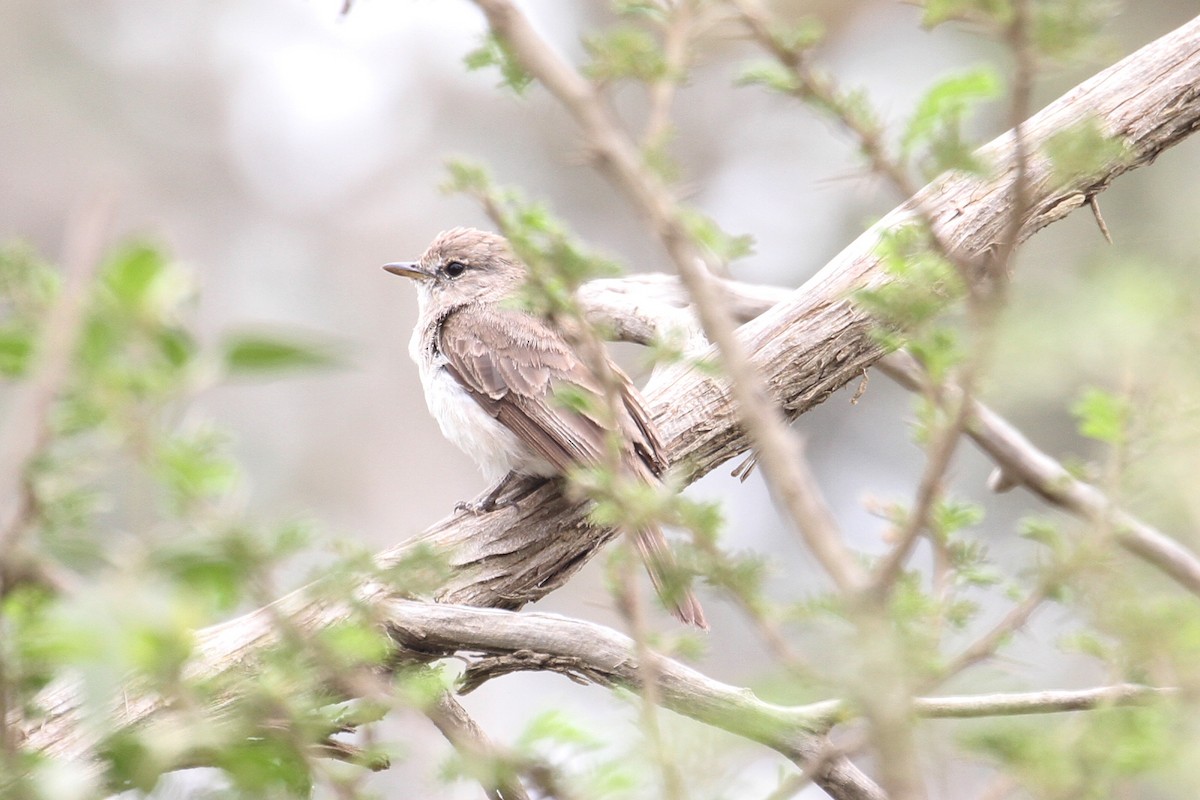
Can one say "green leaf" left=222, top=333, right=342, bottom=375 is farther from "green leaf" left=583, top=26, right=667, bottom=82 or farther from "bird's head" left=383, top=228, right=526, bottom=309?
"bird's head" left=383, top=228, right=526, bottom=309

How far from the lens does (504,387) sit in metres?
5.24

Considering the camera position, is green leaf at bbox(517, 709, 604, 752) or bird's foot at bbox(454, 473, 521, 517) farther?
bird's foot at bbox(454, 473, 521, 517)

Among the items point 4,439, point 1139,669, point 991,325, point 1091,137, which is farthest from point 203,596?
point 1139,669

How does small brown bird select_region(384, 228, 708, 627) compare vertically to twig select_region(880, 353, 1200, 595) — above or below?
above

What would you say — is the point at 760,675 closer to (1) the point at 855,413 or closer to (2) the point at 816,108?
(2) the point at 816,108

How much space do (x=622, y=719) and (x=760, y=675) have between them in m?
0.33

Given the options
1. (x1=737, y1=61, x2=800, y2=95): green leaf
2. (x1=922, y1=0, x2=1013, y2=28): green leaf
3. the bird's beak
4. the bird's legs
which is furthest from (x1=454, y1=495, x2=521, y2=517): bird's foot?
(x1=922, y1=0, x2=1013, y2=28): green leaf

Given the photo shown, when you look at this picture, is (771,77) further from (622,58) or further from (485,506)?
(485,506)

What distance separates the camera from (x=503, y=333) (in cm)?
547

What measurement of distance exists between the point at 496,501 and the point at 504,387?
2.27ft

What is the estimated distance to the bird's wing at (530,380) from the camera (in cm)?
462

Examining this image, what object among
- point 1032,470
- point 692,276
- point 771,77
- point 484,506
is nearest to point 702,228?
point 771,77

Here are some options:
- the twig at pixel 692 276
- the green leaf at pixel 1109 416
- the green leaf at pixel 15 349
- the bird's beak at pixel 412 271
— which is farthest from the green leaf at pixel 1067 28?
the bird's beak at pixel 412 271

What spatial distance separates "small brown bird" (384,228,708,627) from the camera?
4.57 m
